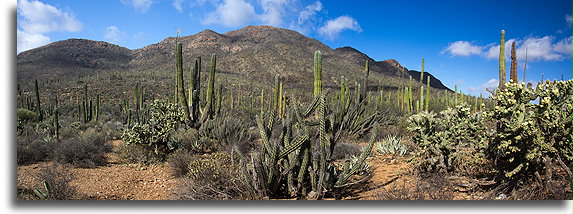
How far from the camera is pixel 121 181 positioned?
233 inches

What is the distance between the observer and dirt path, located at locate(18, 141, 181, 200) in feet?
16.5

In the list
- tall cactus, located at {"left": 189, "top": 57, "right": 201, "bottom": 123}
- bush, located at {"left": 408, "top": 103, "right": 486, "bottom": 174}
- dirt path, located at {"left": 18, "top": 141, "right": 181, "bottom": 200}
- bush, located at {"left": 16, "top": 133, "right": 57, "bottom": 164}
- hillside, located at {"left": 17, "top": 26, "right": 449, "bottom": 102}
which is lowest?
dirt path, located at {"left": 18, "top": 141, "right": 181, "bottom": 200}

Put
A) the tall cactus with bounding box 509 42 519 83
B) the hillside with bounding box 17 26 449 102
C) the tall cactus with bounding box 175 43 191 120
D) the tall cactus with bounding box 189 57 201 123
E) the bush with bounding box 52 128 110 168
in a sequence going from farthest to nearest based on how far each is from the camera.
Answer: the hillside with bounding box 17 26 449 102, the tall cactus with bounding box 189 57 201 123, the tall cactus with bounding box 175 43 191 120, the bush with bounding box 52 128 110 168, the tall cactus with bounding box 509 42 519 83

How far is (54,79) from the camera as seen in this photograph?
4059 centimetres

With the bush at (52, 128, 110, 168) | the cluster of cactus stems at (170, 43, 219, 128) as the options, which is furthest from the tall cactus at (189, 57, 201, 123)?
the bush at (52, 128, 110, 168)

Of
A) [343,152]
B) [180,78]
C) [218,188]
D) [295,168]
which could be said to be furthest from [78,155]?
[343,152]

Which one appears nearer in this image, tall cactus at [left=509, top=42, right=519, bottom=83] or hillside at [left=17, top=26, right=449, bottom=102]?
tall cactus at [left=509, top=42, right=519, bottom=83]

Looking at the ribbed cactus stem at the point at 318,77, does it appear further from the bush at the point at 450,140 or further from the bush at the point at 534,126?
the bush at the point at 534,126

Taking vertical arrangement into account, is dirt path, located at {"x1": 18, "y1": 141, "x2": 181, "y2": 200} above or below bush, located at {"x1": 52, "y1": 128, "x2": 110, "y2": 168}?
below

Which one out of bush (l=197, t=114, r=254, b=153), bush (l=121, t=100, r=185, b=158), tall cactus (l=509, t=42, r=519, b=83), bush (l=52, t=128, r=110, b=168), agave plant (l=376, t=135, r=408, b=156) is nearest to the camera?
tall cactus (l=509, t=42, r=519, b=83)

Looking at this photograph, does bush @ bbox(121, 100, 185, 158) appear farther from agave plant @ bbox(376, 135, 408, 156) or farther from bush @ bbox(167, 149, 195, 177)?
agave plant @ bbox(376, 135, 408, 156)

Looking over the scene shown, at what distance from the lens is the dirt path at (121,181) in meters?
5.02

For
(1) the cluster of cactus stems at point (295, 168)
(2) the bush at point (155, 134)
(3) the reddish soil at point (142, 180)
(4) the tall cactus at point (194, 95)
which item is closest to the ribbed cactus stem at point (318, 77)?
(3) the reddish soil at point (142, 180)

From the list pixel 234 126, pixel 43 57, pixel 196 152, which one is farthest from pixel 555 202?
pixel 43 57
